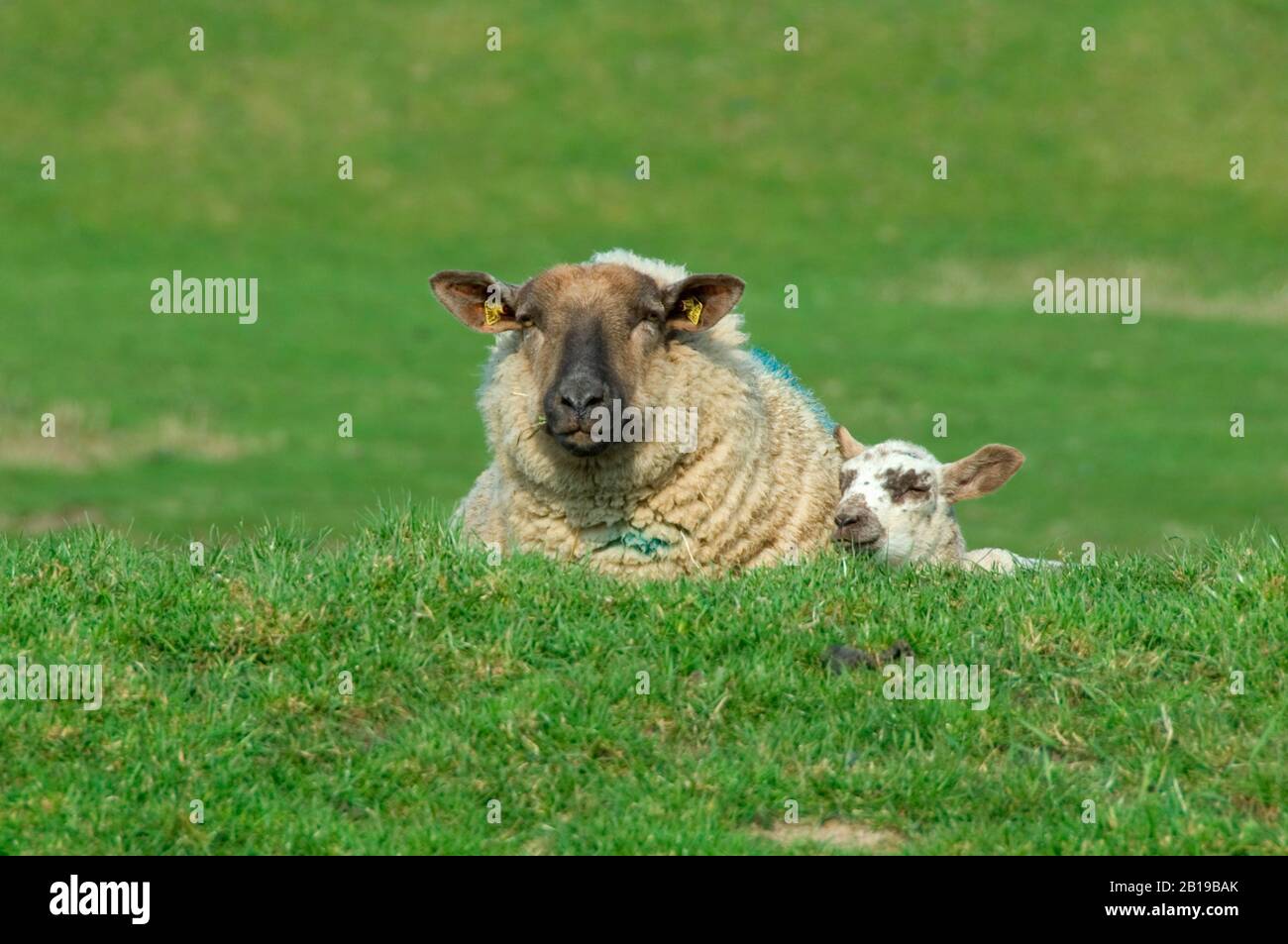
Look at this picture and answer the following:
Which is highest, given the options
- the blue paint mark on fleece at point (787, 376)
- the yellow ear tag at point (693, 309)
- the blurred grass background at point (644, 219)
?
the blurred grass background at point (644, 219)

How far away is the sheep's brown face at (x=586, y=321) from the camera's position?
1180cm

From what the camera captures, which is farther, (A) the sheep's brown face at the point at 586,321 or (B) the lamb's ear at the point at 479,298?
(B) the lamb's ear at the point at 479,298

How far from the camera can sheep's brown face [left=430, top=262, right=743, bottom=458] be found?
464 inches

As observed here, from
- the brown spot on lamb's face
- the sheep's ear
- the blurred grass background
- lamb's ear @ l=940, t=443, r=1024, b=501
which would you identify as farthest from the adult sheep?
the blurred grass background

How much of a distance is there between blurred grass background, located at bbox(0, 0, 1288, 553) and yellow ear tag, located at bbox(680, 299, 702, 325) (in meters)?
26.4

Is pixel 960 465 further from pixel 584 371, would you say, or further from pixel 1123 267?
pixel 1123 267

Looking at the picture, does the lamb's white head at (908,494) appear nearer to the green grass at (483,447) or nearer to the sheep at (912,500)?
the sheep at (912,500)

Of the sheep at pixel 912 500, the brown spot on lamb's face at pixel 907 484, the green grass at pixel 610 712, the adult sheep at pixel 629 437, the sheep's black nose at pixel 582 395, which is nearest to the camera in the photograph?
the green grass at pixel 610 712

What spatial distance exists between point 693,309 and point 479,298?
4.71 ft

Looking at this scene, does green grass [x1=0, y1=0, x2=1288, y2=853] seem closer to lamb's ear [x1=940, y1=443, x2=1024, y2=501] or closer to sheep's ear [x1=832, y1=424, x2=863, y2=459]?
lamb's ear [x1=940, y1=443, x2=1024, y2=501]

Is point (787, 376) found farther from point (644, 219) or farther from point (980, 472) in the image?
point (644, 219)

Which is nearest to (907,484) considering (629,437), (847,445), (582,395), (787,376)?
(847,445)

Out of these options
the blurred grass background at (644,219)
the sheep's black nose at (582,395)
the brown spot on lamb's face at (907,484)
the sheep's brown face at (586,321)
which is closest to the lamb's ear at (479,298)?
the sheep's brown face at (586,321)
